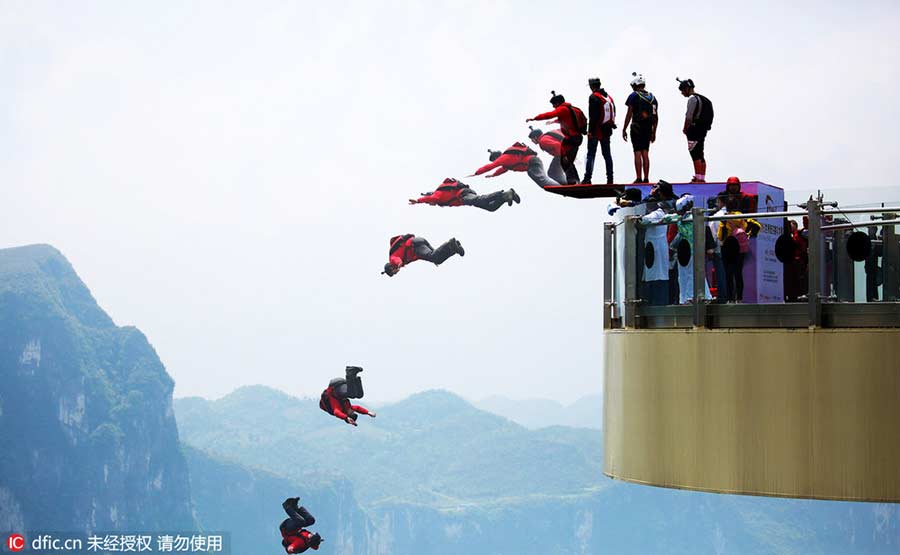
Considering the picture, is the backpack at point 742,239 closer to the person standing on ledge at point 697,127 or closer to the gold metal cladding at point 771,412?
the gold metal cladding at point 771,412

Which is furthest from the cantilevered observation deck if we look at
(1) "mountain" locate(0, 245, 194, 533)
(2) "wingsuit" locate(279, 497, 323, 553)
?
(1) "mountain" locate(0, 245, 194, 533)

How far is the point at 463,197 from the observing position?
6612 centimetres

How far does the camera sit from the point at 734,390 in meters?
12.3

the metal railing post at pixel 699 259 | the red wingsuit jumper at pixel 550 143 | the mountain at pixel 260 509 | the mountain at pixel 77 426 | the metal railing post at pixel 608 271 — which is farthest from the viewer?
the mountain at pixel 260 509

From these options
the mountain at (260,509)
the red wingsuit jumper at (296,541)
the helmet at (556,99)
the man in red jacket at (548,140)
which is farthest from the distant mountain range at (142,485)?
the helmet at (556,99)

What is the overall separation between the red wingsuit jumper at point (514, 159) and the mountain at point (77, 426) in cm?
11294

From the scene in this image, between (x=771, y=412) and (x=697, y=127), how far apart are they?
550cm

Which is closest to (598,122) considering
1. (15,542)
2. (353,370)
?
(353,370)

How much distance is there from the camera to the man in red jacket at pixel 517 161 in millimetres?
59606

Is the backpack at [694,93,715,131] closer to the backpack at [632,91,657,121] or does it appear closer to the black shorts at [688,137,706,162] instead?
the black shorts at [688,137,706,162]

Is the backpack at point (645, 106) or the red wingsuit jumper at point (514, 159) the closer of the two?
the backpack at point (645, 106)

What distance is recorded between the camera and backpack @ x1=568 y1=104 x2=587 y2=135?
17.7 m

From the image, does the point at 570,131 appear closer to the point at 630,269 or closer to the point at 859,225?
the point at 630,269

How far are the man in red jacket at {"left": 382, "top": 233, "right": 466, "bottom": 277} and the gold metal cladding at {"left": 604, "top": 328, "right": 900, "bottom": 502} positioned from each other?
47768 millimetres
